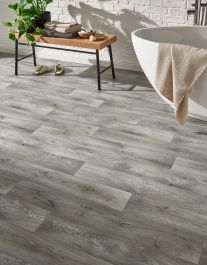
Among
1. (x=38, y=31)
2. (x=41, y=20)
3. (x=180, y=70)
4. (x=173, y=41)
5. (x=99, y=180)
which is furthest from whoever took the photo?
(x=41, y=20)

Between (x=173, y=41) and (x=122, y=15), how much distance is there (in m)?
0.77

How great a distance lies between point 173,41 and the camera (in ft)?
9.55

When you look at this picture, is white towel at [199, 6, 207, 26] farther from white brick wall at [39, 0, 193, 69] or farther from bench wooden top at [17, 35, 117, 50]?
bench wooden top at [17, 35, 117, 50]

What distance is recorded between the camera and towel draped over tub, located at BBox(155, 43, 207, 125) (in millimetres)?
2225

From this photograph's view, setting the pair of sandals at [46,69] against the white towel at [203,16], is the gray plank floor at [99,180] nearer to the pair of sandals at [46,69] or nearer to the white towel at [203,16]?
the pair of sandals at [46,69]

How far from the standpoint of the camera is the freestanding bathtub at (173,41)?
2411mm

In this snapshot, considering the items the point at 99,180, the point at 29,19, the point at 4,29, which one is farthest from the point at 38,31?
the point at 99,180

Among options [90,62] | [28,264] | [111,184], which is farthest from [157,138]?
[90,62]

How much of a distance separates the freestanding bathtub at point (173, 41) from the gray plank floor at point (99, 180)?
16cm

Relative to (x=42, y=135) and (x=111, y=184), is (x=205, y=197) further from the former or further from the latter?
(x=42, y=135)

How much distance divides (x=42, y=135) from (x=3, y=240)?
100 centimetres

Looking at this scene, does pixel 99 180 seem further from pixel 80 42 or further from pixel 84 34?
pixel 84 34

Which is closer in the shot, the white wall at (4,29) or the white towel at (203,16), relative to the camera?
the white towel at (203,16)

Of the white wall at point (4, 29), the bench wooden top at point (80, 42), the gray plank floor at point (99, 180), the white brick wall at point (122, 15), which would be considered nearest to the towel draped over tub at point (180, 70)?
the gray plank floor at point (99, 180)
